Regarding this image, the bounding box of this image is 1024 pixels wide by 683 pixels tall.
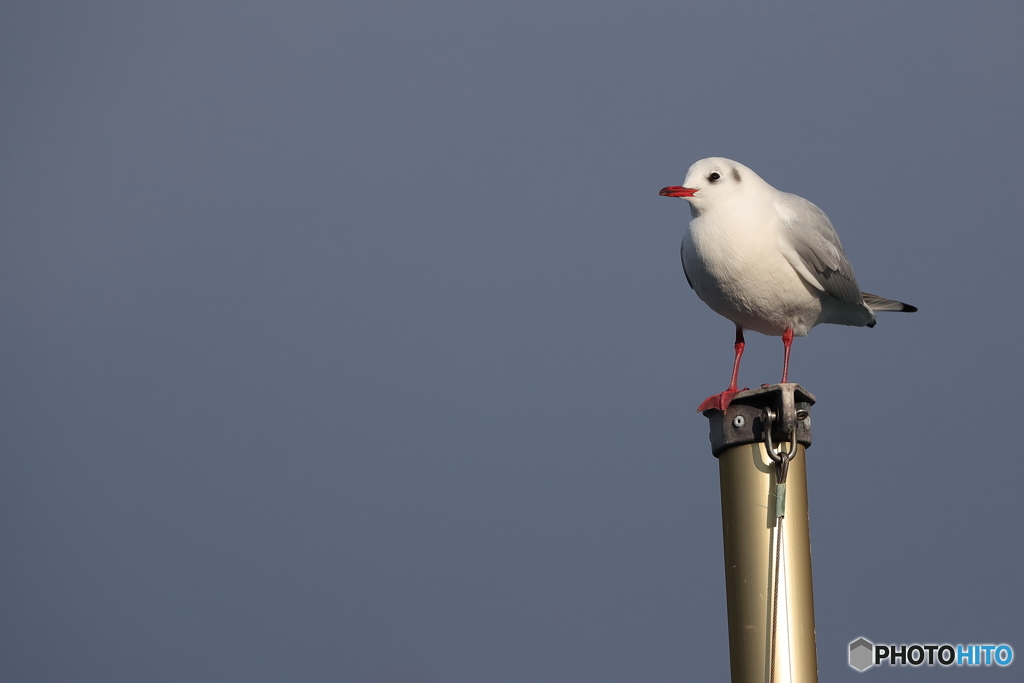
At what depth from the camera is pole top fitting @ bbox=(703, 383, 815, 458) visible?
13.7 ft

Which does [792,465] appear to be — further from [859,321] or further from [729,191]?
[859,321]

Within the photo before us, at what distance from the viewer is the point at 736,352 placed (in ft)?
23.4

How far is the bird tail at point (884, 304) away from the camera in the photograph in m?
8.14

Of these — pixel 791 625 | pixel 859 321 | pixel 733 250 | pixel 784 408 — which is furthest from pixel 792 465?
pixel 859 321

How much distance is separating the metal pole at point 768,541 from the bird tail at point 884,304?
13.8 feet

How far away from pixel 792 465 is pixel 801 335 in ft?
11.2

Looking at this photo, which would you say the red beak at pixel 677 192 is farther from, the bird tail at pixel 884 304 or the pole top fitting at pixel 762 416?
the pole top fitting at pixel 762 416

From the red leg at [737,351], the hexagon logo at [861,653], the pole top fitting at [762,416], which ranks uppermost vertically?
the red leg at [737,351]

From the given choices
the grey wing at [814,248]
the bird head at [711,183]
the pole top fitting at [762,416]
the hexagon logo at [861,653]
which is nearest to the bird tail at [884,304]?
the grey wing at [814,248]

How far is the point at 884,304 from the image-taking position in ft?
26.9

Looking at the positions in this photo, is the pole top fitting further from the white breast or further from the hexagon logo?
the white breast

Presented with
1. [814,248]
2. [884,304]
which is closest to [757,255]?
[814,248]

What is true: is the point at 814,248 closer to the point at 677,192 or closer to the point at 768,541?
the point at 677,192

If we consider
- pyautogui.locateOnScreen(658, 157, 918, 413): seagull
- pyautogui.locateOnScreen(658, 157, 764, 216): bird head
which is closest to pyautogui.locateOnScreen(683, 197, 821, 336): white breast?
pyautogui.locateOnScreen(658, 157, 918, 413): seagull
